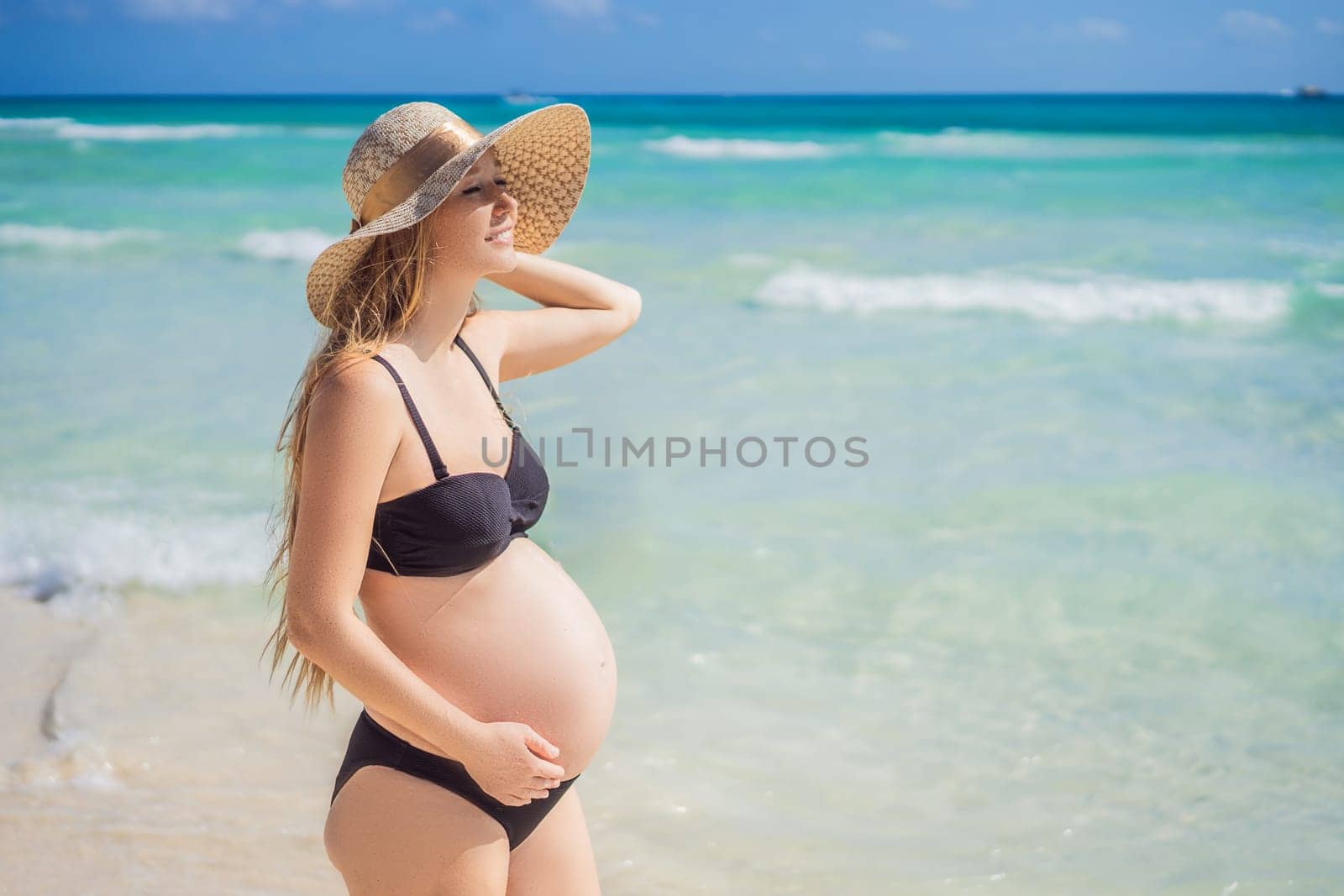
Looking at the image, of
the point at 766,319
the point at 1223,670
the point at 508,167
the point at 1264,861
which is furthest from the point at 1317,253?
the point at 508,167

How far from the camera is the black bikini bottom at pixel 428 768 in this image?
1.69 m

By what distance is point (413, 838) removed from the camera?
1688mm

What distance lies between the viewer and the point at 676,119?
38812 millimetres

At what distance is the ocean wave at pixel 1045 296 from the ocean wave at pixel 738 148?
523 inches

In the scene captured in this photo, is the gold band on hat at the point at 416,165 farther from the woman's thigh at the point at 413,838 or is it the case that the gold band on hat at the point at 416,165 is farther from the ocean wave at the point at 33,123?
the ocean wave at the point at 33,123

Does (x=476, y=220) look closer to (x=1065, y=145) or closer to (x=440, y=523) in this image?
(x=440, y=523)

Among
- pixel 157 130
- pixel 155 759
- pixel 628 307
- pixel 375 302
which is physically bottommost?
pixel 157 130

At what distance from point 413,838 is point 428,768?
0.10 m

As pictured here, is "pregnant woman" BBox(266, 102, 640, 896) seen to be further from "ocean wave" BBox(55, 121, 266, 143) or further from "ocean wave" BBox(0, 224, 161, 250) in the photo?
"ocean wave" BBox(55, 121, 266, 143)

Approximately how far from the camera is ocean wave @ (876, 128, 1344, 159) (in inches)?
973

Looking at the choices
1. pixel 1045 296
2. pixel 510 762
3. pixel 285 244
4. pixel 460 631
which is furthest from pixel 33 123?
pixel 510 762

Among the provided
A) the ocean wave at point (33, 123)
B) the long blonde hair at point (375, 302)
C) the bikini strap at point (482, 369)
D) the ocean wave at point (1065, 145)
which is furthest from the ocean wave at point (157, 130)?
the long blonde hair at point (375, 302)

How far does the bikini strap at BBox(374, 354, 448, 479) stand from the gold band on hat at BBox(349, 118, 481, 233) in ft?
0.71

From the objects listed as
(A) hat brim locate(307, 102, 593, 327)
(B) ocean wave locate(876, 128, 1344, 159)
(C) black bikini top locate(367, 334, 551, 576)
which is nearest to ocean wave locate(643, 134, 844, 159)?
(B) ocean wave locate(876, 128, 1344, 159)
